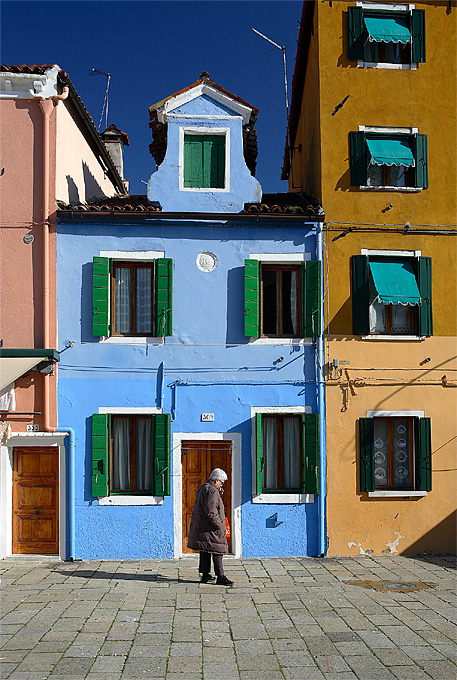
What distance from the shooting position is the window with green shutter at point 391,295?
12094 millimetres

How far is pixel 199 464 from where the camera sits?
12203 millimetres

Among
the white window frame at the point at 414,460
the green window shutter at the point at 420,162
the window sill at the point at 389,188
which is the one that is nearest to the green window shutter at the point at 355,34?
the green window shutter at the point at 420,162

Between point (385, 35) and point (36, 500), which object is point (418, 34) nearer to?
point (385, 35)

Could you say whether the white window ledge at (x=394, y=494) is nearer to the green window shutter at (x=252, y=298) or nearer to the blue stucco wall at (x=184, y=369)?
the blue stucco wall at (x=184, y=369)

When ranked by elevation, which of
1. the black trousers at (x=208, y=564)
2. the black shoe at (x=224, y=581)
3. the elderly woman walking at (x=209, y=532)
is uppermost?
the elderly woman walking at (x=209, y=532)

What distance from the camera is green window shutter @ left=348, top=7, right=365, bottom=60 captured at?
12.7m

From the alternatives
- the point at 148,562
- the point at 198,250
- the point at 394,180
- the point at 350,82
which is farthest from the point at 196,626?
the point at 350,82

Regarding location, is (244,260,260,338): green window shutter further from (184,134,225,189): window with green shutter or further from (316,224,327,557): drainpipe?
(184,134,225,189): window with green shutter

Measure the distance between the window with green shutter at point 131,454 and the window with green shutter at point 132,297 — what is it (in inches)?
64.9

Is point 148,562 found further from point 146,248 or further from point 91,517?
point 146,248

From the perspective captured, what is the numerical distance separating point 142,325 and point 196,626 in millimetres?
5851

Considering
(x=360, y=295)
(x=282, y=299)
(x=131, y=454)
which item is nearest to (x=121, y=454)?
(x=131, y=454)

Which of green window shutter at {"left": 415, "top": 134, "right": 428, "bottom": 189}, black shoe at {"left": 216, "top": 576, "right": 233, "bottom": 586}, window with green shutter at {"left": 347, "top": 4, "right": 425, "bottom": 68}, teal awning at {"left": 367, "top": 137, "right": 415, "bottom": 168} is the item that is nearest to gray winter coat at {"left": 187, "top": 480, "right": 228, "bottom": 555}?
black shoe at {"left": 216, "top": 576, "right": 233, "bottom": 586}

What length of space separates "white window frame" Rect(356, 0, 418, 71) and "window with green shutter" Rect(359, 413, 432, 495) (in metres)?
6.90
